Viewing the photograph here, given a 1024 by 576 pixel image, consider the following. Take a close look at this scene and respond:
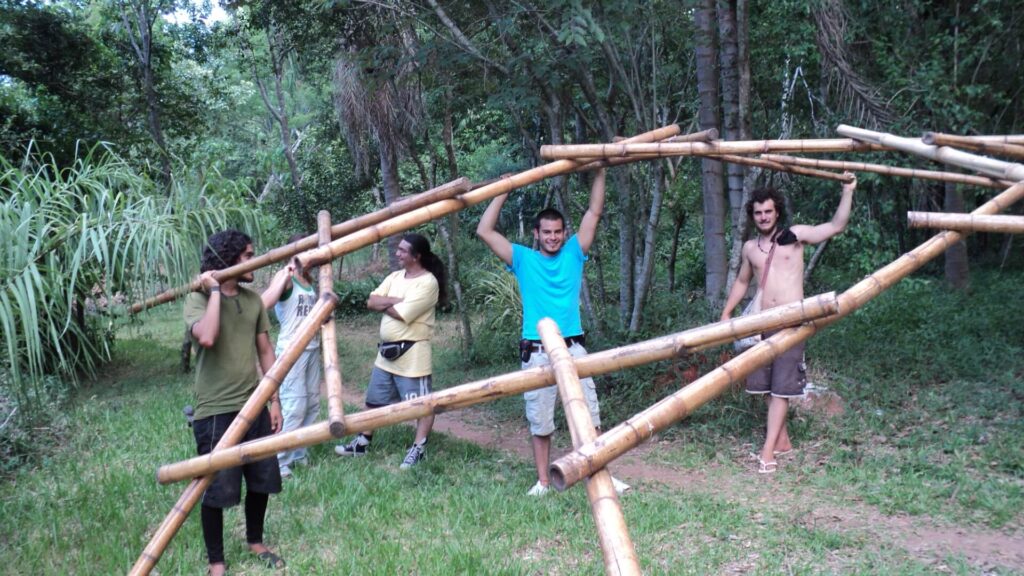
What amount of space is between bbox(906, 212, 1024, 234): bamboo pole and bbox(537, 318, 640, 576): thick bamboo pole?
60.4 inches

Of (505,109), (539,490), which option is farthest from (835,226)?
(505,109)

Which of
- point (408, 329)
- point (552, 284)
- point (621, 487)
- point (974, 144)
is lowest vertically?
point (621, 487)

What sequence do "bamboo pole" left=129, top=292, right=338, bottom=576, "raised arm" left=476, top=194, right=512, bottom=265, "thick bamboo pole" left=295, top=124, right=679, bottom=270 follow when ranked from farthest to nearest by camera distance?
"raised arm" left=476, top=194, right=512, bottom=265 < "thick bamboo pole" left=295, top=124, right=679, bottom=270 < "bamboo pole" left=129, top=292, right=338, bottom=576

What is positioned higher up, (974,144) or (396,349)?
(974,144)

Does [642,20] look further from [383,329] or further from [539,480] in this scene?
[539,480]

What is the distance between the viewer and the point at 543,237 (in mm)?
4570

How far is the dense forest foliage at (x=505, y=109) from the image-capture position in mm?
3990

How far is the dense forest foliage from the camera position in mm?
3990

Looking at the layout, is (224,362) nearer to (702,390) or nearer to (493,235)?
(493,235)

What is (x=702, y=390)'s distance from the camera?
2.45m

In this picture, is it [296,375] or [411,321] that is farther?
[411,321]

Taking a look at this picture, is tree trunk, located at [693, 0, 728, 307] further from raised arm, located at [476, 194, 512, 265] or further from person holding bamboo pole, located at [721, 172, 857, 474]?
raised arm, located at [476, 194, 512, 265]

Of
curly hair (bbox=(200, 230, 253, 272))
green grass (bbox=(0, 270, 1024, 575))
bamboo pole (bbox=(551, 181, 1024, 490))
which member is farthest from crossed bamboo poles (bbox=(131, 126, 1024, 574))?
green grass (bbox=(0, 270, 1024, 575))

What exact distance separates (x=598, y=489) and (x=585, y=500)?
7.65ft
